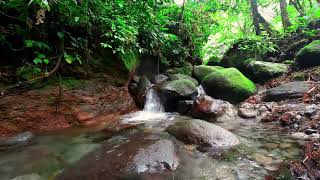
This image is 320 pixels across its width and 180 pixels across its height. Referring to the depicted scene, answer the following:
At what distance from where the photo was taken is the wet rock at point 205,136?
407 centimetres

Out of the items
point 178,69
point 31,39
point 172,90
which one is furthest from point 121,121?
point 178,69

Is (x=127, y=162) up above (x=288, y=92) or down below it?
below

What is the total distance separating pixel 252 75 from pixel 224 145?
5900mm

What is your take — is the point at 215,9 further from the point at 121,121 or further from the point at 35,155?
the point at 35,155

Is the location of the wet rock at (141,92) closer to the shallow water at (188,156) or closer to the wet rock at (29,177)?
the shallow water at (188,156)

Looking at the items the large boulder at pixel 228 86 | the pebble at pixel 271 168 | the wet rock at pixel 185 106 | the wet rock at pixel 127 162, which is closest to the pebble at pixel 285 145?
the pebble at pixel 271 168

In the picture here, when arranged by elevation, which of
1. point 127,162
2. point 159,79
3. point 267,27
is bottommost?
point 127,162

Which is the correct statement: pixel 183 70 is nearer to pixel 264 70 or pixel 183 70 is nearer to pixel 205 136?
pixel 264 70

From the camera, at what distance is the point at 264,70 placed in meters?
8.88

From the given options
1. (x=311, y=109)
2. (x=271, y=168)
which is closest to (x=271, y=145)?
(x=271, y=168)

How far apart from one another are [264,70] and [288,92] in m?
2.28

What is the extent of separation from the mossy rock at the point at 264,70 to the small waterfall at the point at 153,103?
3844 mm

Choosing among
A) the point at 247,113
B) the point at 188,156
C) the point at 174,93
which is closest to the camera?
the point at 188,156

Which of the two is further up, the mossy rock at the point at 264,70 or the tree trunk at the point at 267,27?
the tree trunk at the point at 267,27
